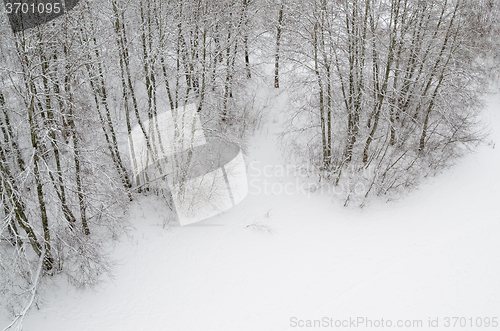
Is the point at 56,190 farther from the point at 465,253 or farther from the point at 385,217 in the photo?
the point at 465,253

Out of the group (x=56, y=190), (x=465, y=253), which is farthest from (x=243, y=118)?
(x=465, y=253)

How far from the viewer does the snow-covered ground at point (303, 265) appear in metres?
10.1

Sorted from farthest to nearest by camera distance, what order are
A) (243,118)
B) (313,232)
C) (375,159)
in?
(243,118) < (375,159) < (313,232)

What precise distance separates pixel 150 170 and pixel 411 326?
10.8 meters

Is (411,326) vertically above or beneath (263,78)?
beneath

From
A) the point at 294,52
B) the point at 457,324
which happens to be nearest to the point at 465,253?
the point at 457,324

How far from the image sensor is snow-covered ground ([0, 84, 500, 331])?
396 inches

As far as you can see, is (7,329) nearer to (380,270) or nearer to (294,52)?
(380,270)

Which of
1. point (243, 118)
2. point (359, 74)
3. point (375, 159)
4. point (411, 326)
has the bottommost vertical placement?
point (411, 326)

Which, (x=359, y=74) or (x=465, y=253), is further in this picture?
(x=359, y=74)

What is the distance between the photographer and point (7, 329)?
9086 millimetres

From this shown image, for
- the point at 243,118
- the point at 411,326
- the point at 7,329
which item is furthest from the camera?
the point at 243,118

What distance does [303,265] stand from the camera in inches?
456

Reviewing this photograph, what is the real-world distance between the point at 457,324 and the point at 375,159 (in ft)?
23.4
